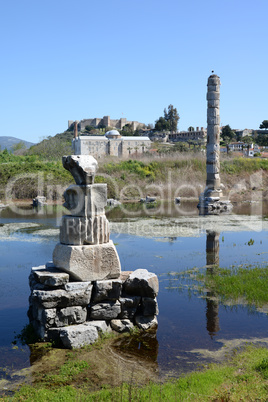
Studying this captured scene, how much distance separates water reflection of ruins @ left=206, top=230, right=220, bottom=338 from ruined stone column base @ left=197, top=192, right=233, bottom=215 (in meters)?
7.86

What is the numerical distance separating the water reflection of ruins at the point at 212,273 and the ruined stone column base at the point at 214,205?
7.86 m

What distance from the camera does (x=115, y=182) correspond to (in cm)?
3045

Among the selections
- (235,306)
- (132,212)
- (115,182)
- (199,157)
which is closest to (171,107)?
(199,157)

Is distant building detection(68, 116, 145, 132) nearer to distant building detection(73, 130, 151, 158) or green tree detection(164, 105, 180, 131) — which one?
green tree detection(164, 105, 180, 131)

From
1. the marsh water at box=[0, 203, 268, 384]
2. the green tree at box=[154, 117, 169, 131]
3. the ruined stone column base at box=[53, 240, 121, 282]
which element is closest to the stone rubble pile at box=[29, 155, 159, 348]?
the ruined stone column base at box=[53, 240, 121, 282]

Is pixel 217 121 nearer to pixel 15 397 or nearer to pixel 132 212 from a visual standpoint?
pixel 132 212

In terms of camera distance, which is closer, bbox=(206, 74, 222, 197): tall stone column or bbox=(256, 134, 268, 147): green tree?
bbox=(206, 74, 222, 197): tall stone column

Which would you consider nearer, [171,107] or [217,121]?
[217,121]

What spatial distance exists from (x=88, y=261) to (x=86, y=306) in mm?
703

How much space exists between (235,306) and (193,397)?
3.36 m

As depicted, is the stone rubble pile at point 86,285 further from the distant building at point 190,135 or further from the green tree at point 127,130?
the green tree at point 127,130

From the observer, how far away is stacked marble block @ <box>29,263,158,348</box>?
6168 millimetres

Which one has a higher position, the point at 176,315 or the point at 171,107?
the point at 171,107

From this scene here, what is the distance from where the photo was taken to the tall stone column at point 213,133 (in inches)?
977
